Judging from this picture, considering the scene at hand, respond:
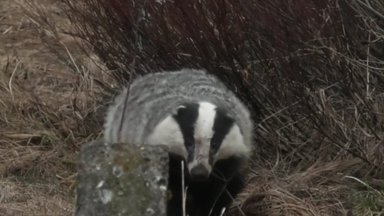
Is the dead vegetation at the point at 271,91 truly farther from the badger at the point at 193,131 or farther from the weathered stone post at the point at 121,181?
the weathered stone post at the point at 121,181

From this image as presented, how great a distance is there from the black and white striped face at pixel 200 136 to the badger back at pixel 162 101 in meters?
0.13

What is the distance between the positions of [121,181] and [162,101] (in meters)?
1.70

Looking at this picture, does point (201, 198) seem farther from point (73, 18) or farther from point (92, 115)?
point (73, 18)

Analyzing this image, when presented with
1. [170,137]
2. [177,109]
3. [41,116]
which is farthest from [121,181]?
[41,116]

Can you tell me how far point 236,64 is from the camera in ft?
20.7

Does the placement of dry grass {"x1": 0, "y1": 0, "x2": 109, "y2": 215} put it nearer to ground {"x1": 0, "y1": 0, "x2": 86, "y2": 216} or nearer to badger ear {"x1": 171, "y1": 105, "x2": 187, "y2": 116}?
ground {"x1": 0, "y1": 0, "x2": 86, "y2": 216}

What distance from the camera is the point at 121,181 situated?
3.56 metres

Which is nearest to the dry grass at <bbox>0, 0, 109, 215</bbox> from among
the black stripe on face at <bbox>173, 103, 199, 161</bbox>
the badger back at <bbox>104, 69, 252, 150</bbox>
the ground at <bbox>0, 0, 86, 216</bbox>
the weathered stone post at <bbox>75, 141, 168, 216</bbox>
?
the ground at <bbox>0, 0, 86, 216</bbox>

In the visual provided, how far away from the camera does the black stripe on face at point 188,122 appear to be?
464 centimetres

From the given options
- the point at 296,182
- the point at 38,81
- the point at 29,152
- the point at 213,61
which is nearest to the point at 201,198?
the point at 296,182

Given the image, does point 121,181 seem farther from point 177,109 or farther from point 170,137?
point 177,109

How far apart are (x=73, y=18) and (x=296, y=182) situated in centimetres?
221

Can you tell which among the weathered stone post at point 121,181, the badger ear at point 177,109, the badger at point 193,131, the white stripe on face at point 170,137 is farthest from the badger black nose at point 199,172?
the weathered stone post at point 121,181

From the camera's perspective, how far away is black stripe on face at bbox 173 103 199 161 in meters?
4.64
